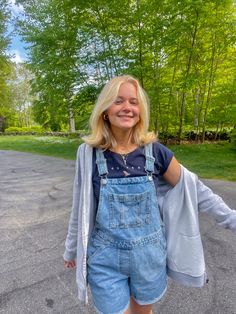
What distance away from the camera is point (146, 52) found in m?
11.6

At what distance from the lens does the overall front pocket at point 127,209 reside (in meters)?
1.35

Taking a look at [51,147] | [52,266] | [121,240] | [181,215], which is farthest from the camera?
[51,147]

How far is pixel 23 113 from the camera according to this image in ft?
158

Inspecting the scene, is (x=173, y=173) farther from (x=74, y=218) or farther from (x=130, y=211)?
(x=74, y=218)

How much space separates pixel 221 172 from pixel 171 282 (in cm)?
476

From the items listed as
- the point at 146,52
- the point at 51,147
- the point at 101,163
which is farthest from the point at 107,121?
the point at 51,147

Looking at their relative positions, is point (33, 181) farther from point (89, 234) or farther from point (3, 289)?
point (89, 234)

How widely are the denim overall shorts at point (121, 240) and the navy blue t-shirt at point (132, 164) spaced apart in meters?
0.02

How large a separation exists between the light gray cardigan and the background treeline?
9211mm

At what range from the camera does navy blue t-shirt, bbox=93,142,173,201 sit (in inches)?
54.4

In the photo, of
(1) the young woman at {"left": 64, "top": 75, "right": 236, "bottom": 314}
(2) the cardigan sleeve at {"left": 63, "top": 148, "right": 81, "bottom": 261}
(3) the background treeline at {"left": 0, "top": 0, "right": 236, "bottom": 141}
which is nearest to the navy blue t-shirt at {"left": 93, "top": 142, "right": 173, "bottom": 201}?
A: (1) the young woman at {"left": 64, "top": 75, "right": 236, "bottom": 314}

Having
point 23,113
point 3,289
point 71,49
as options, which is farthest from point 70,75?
point 23,113

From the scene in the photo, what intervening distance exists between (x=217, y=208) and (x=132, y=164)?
48 cm

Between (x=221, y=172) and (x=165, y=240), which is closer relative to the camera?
(x=165, y=240)
